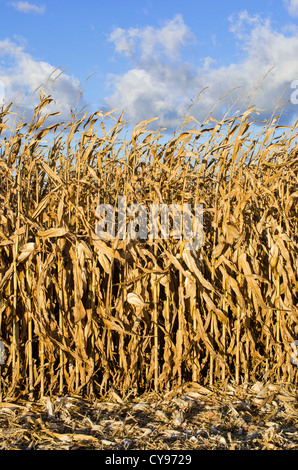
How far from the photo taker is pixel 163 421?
2846mm

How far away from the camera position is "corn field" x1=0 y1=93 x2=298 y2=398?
9.80ft

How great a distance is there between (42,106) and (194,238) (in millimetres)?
1547

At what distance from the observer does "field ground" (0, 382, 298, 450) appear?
2.54 metres

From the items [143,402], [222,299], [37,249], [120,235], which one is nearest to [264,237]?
[222,299]

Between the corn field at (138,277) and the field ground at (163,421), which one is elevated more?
the corn field at (138,277)

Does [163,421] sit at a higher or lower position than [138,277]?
lower

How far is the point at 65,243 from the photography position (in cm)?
303

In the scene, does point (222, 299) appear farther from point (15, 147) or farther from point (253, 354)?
point (15, 147)

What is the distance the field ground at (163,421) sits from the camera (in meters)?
2.54

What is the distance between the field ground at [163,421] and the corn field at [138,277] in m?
0.14

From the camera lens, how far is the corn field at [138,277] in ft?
9.80

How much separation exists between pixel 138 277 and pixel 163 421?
1.01 m

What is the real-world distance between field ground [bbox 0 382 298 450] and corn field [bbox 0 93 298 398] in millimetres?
138

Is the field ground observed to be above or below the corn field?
below
